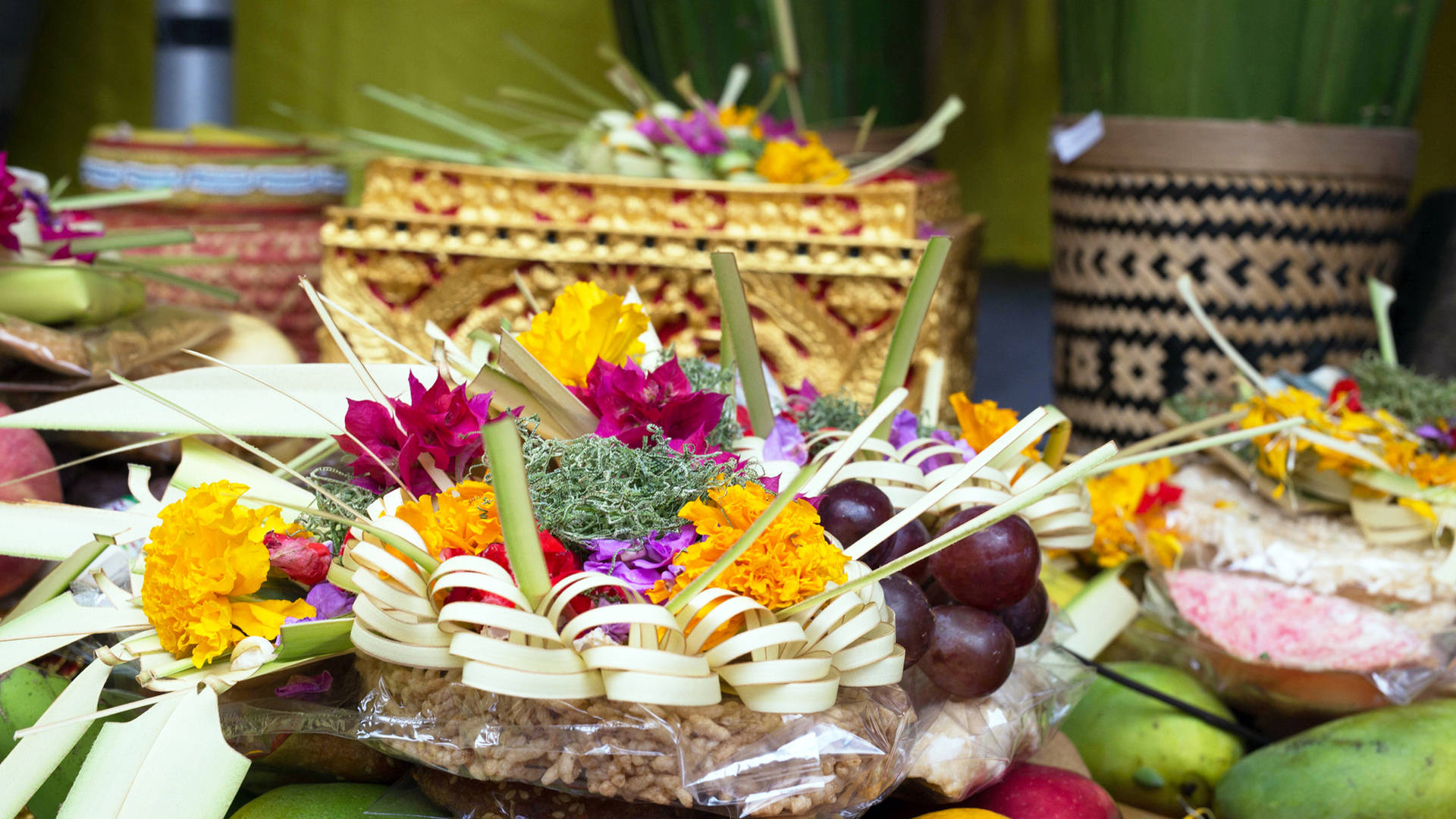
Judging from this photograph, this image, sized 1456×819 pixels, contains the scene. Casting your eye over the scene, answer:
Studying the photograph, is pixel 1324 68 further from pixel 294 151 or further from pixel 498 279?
pixel 294 151

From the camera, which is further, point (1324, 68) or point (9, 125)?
point (9, 125)

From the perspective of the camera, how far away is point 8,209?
706 mm

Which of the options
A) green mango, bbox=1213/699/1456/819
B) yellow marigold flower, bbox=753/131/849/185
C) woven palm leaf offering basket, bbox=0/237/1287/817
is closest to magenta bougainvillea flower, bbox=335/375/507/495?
woven palm leaf offering basket, bbox=0/237/1287/817

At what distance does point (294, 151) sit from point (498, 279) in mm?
526

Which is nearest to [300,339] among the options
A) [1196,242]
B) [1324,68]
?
[1196,242]

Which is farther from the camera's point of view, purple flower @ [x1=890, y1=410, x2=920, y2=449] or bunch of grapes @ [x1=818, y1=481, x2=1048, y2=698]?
purple flower @ [x1=890, y1=410, x2=920, y2=449]

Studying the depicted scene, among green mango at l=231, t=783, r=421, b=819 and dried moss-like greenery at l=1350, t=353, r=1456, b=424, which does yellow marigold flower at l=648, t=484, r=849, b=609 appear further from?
dried moss-like greenery at l=1350, t=353, r=1456, b=424

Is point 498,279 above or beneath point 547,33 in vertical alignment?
beneath

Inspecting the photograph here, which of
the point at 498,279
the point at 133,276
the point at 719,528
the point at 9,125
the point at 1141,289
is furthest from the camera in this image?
the point at 9,125

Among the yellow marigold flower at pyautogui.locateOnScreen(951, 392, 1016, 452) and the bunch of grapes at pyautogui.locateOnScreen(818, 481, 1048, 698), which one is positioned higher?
the yellow marigold flower at pyautogui.locateOnScreen(951, 392, 1016, 452)

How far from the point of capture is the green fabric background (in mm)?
1576

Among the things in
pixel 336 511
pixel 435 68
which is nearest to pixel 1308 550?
pixel 336 511

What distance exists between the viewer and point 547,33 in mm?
1687

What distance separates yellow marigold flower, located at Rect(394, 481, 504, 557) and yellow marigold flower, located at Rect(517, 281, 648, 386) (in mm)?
103
